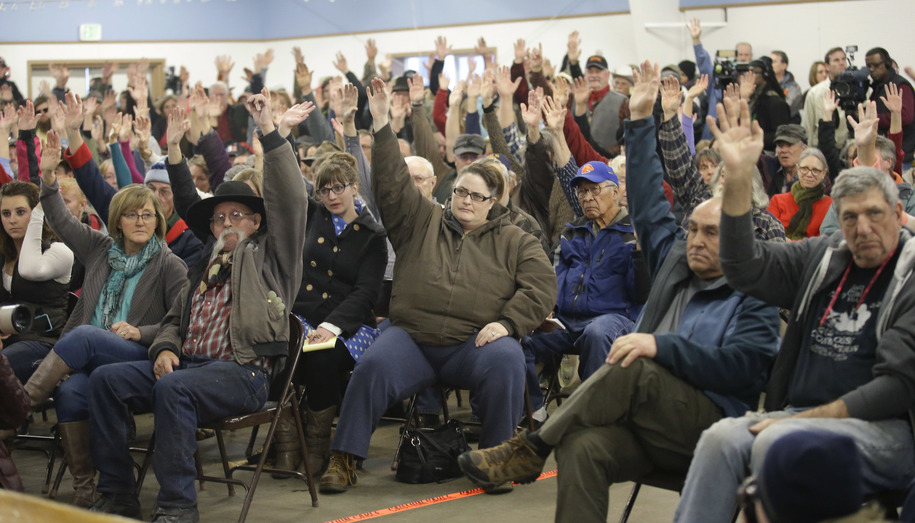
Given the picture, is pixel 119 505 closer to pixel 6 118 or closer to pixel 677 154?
pixel 677 154

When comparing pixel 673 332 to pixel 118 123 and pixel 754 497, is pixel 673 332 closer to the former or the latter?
pixel 754 497

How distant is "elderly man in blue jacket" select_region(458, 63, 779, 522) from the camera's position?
2730 mm

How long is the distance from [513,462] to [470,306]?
1255 mm

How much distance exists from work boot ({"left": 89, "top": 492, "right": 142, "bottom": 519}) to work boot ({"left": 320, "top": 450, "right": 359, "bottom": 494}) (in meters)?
0.75

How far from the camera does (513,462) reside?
2859mm

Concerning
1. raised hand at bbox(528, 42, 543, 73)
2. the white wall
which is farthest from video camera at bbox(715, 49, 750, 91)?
the white wall

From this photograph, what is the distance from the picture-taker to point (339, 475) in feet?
13.0

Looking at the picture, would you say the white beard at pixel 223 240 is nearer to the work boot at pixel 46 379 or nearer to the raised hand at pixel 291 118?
the raised hand at pixel 291 118

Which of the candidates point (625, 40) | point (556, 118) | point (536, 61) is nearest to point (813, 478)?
point (556, 118)

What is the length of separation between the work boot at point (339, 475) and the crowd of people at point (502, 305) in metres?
0.01

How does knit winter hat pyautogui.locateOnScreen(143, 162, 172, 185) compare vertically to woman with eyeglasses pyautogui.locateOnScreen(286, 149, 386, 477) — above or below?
above

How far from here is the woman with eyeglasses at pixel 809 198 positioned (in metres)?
5.65

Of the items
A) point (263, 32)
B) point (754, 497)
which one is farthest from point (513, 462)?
point (263, 32)

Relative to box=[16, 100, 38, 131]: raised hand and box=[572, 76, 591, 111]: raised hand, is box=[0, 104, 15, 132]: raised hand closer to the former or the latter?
box=[16, 100, 38, 131]: raised hand
